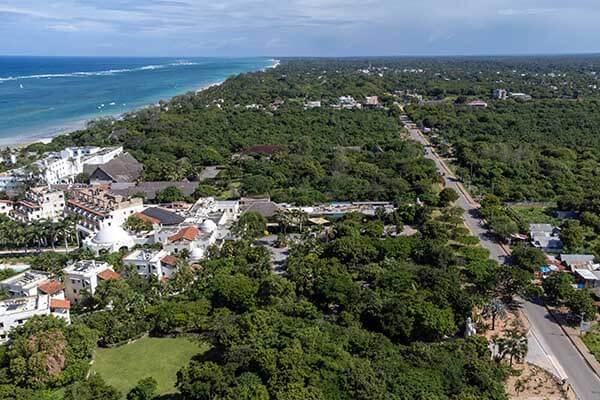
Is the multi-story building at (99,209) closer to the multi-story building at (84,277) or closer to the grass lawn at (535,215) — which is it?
the multi-story building at (84,277)

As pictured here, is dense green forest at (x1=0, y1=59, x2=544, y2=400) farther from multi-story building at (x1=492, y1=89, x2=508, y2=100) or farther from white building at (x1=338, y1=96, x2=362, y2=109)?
multi-story building at (x1=492, y1=89, x2=508, y2=100)

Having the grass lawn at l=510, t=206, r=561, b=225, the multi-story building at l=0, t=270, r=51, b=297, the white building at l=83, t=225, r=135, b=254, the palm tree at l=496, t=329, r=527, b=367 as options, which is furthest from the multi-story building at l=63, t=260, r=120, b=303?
the grass lawn at l=510, t=206, r=561, b=225

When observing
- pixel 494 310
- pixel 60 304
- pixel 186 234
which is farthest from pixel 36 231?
pixel 494 310

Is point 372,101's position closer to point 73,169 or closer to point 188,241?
point 73,169

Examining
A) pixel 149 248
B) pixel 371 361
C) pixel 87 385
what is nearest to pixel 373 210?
pixel 149 248

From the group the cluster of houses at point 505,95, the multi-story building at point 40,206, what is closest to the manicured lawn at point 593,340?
the multi-story building at point 40,206
